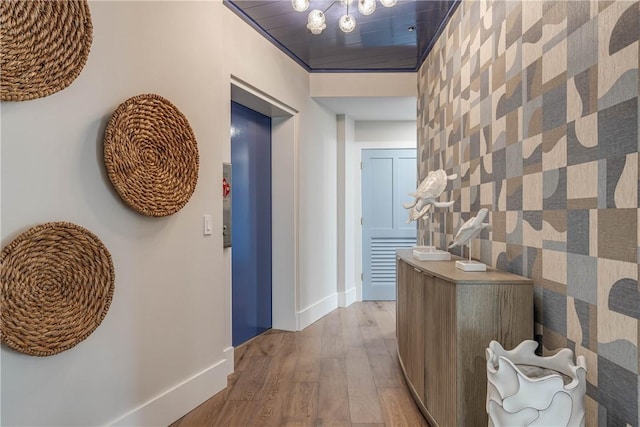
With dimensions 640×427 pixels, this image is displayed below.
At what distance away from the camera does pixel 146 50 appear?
1853 millimetres

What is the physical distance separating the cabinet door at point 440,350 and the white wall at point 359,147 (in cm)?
284

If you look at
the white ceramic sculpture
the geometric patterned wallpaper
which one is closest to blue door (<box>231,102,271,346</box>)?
the geometric patterned wallpaper

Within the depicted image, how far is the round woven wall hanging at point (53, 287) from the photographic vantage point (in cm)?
128

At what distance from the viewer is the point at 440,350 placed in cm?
174

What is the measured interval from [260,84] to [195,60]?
0.90 meters

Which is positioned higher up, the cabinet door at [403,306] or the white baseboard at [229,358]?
the cabinet door at [403,306]

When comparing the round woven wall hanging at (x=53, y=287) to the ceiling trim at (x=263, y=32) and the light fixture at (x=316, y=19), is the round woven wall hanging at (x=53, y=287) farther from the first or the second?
the ceiling trim at (x=263, y=32)

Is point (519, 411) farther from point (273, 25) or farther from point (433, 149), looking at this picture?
point (273, 25)

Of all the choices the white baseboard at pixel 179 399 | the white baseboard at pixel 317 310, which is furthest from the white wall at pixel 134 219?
the white baseboard at pixel 317 310

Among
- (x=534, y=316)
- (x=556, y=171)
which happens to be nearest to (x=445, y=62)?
(x=556, y=171)

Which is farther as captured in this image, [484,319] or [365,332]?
[365,332]

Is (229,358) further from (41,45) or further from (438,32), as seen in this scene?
(438,32)

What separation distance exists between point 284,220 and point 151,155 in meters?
1.92

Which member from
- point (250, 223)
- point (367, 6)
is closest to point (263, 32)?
point (367, 6)
